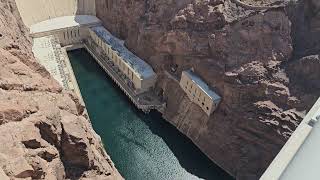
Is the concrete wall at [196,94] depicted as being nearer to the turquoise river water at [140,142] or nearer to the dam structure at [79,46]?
the turquoise river water at [140,142]

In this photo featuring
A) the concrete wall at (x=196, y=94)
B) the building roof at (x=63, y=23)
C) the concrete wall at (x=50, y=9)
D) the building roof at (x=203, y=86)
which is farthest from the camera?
the concrete wall at (x=50, y=9)

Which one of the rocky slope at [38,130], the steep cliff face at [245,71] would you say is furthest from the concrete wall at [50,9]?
the rocky slope at [38,130]

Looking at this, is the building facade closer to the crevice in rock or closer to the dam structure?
the dam structure

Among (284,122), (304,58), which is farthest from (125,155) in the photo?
(304,58)

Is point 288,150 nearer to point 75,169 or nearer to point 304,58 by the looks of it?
point 75,169

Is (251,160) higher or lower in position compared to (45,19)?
lower

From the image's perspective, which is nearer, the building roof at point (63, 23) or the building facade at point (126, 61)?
the building facade at point (126, 61)

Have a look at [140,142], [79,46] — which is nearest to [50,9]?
[79,46]
